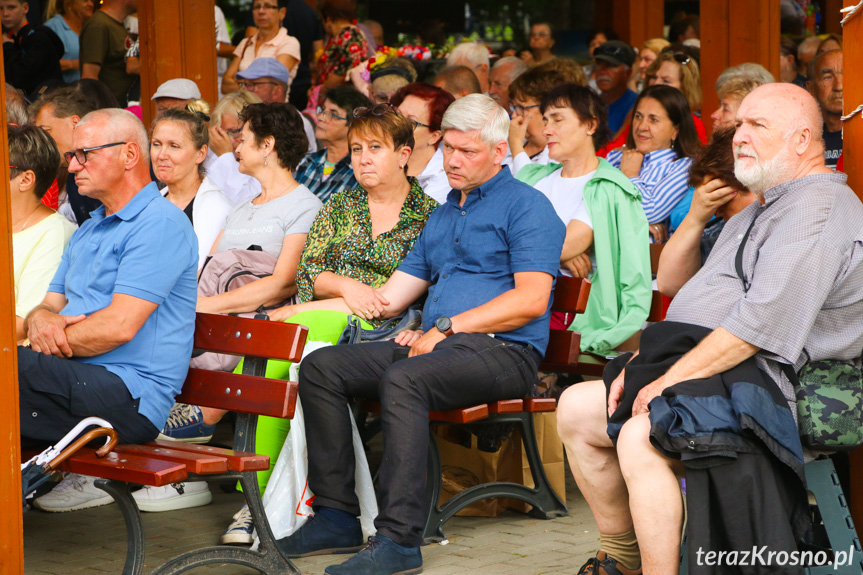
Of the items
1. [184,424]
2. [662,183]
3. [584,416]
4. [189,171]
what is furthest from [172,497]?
[662,183]

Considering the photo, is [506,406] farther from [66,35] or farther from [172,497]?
[66,35]

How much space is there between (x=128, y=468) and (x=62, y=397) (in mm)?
453

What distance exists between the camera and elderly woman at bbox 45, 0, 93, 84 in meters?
9.19

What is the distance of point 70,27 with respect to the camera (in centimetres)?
957

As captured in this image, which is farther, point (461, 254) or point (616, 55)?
point (616, 55)

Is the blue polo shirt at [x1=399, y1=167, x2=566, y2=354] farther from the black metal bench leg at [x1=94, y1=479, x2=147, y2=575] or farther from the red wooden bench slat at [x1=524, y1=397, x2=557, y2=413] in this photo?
the black metal bench leg at [x1=94, y1=479, x2=147, y2=575]

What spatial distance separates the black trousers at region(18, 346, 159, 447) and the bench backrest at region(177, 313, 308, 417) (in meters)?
0.31

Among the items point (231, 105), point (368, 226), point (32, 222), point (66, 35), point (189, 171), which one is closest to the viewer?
point (32, 222)

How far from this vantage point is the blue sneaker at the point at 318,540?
3.80m

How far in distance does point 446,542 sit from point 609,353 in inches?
44.8

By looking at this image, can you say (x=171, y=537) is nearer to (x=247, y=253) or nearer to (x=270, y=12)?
(x=247, y=253)

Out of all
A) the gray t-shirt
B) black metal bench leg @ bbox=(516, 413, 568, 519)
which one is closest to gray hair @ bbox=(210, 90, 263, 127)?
the gray t-shirt

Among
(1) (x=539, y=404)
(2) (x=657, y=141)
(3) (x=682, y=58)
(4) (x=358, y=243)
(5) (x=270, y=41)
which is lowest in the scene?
(1) (x=539, y=404)

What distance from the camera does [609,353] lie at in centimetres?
454
